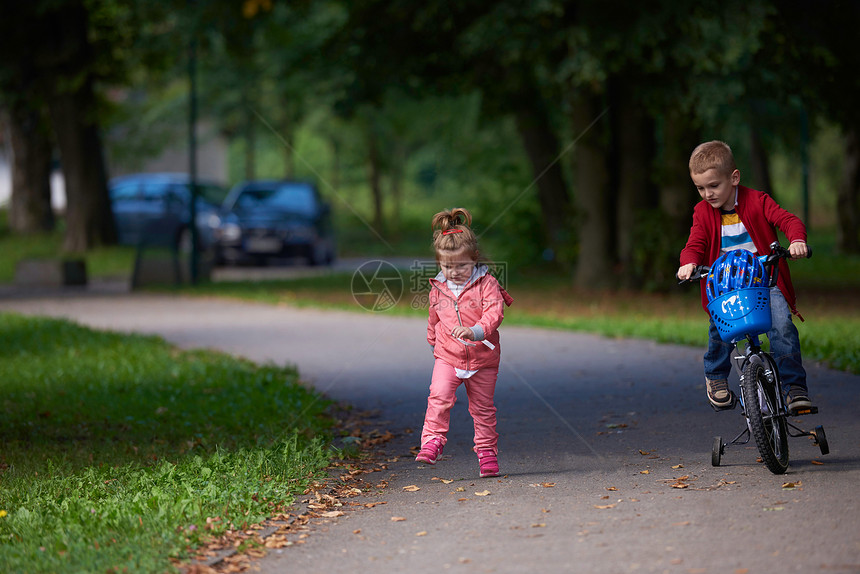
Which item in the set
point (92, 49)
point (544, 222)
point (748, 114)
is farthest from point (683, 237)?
point (92, 49)

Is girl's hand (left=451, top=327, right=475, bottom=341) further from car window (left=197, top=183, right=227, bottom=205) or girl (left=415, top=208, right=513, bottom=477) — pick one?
car window (left=197, top=183, right=227, bottom=205)

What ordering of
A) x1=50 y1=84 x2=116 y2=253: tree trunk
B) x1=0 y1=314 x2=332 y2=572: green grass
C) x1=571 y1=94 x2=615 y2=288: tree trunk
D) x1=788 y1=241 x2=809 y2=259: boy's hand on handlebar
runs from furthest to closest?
x1=50 y1=84 x2=116 y2=253: tree trunk, x1=571 y1=94 x2=615 y2=288: tree trunk, x1=788 y1=241 x2=809 y2=259: boy's hand on handlebar, x1=0 y1=314 x2=332 y2=572: green grass

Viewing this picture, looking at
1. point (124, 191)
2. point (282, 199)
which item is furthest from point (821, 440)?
point (124, 191)

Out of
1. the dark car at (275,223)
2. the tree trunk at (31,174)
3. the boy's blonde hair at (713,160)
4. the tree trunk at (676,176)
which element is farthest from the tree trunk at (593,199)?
the tree trunk at (31,174)

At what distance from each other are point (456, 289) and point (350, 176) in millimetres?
48171

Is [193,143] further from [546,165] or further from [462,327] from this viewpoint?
[462,327]

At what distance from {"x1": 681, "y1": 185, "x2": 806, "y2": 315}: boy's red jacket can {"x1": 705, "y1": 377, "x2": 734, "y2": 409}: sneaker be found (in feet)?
1.60

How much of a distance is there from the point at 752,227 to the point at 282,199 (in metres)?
21.5

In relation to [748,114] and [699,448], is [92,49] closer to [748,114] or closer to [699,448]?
[748,114]

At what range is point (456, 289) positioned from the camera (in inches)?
229

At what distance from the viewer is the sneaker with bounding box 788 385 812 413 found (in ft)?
18.3

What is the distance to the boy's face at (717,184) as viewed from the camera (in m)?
5.55

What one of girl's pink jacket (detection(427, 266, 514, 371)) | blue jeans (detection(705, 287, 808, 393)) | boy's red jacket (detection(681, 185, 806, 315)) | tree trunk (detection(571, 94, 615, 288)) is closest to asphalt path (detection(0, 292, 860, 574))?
blue jeans (detection(705, 287, 808, 393))

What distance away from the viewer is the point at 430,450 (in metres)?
5.88
